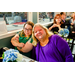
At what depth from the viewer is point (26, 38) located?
1.75 meters

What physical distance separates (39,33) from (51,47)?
11.8 inches

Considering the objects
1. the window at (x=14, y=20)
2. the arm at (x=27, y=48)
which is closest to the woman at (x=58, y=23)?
the window at (x=14, y=20)

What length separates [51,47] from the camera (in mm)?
1410

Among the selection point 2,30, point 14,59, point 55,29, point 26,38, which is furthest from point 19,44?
point 55,29

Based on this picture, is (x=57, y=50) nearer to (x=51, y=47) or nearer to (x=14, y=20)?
(x=51, y=47)

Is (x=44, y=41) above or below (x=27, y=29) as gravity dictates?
below

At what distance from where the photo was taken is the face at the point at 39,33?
1396 millimetres

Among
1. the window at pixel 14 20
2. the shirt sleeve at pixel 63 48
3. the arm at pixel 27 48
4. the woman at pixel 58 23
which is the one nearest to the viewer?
the shirt sleeve at pixel 63 48

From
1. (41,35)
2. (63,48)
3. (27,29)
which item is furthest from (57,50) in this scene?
(27,29)

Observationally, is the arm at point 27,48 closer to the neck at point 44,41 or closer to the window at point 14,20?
the neck at point 44,41

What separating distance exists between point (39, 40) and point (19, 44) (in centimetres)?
49

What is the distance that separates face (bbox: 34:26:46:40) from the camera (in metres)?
1.40

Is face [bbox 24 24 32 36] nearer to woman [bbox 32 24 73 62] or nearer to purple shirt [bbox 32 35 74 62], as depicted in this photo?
woman [bbox 32 24 73 62]
